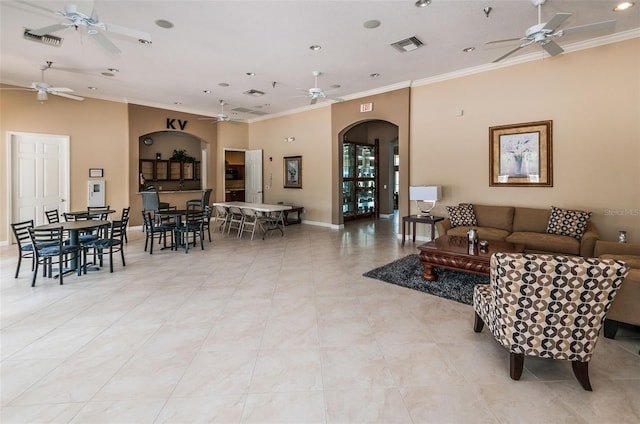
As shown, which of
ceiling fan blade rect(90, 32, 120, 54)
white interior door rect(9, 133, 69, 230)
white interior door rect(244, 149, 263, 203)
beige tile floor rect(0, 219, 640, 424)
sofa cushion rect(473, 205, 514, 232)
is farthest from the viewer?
white interior door rect(244, 149, 263, 203)

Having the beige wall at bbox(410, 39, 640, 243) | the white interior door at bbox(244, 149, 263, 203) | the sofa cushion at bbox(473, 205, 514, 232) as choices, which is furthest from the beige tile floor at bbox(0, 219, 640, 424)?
the white interior door at bbox(244, 149, 263, 203)

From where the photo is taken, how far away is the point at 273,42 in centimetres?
498

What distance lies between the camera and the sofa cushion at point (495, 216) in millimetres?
5695

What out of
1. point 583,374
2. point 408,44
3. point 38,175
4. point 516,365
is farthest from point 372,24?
point 38,175

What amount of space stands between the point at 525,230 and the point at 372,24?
4.02 m

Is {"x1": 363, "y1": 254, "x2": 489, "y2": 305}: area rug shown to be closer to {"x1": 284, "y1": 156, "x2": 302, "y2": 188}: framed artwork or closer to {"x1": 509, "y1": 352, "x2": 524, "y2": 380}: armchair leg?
{"x1": 509, "y1": 352, "x2": 524, "y2": 380}: armchair leg

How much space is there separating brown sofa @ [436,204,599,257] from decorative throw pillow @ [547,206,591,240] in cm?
10

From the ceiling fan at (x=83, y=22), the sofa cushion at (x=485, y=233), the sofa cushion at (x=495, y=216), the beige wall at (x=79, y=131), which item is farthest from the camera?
the beige wall at (x=79, y=131)

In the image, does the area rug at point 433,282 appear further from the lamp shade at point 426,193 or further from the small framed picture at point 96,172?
the small framed picture at point 96,172

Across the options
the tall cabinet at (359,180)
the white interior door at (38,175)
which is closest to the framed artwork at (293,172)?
the tall cabinet at (359,180)

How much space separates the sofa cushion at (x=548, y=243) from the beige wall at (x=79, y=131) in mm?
8916

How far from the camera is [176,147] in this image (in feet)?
37.2

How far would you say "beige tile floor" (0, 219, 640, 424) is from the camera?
2.01m

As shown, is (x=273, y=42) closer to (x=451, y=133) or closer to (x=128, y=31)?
(x=128, y=31)
